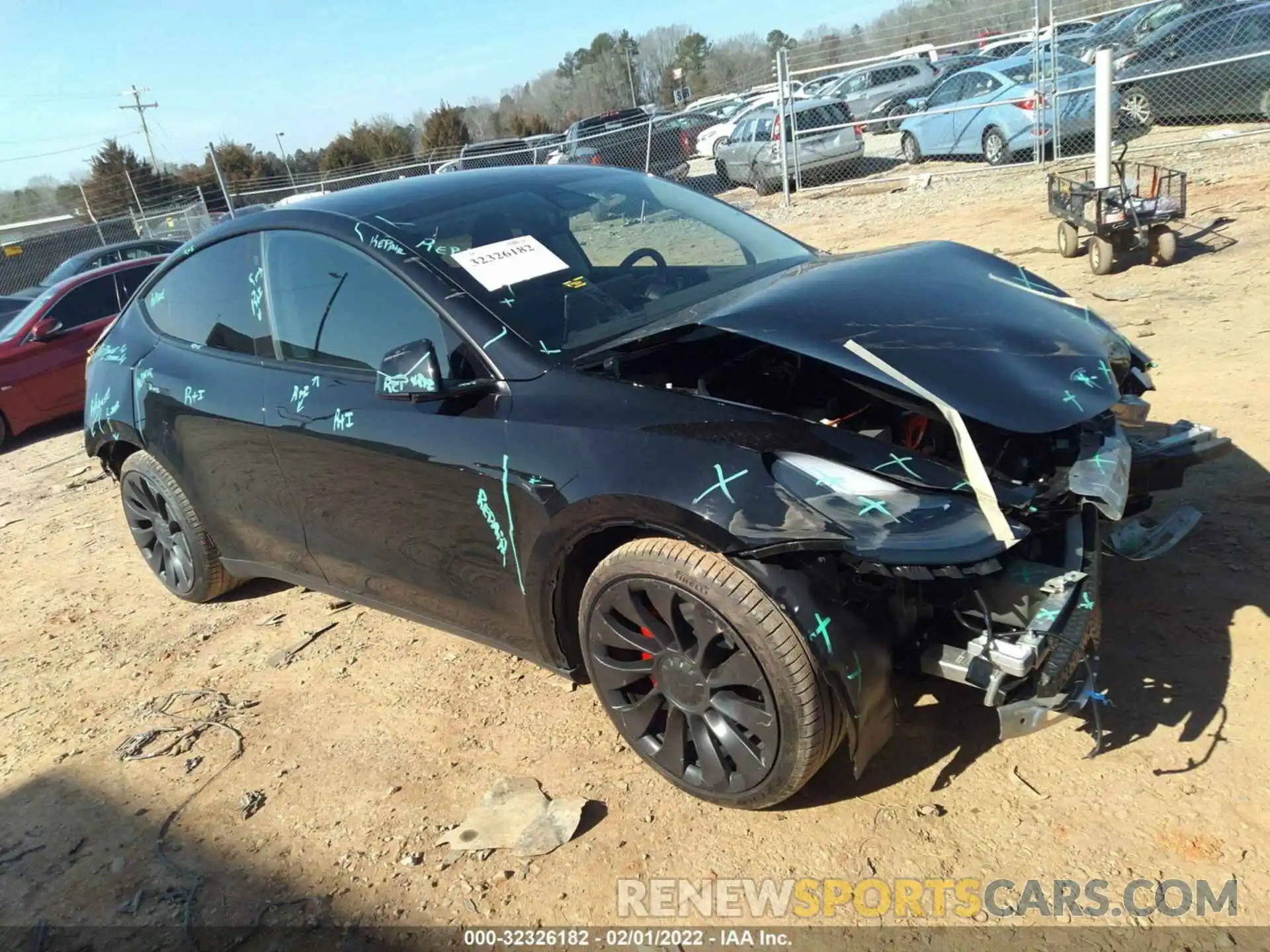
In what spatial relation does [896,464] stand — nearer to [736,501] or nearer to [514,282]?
[736,501]

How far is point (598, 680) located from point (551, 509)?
538 mm

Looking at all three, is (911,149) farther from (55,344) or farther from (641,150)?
(55,344)

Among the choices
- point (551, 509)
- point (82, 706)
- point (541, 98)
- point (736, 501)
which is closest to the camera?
point (736, 501)

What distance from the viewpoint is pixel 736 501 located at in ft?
7.75

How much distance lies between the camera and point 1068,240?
8719 millimetres

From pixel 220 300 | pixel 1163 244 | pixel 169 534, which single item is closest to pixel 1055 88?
pixel 1163 244

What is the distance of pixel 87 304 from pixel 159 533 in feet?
21.2

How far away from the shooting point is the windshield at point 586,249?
3.06 metres

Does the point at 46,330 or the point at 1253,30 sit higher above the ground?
the point at 1253,30

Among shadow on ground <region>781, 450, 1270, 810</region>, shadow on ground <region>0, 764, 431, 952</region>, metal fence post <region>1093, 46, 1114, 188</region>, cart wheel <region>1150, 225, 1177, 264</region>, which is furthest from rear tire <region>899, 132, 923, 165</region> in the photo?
shadow on ground <region>0, 764, 431, 952</region>

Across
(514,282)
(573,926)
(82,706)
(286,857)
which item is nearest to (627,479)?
(514,282)

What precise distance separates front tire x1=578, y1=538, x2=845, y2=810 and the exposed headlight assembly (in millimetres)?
273

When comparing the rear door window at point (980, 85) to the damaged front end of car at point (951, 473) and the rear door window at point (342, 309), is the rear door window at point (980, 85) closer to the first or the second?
the damaged front end of car at point (951, 473)

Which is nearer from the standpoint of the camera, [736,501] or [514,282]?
[736,501]
